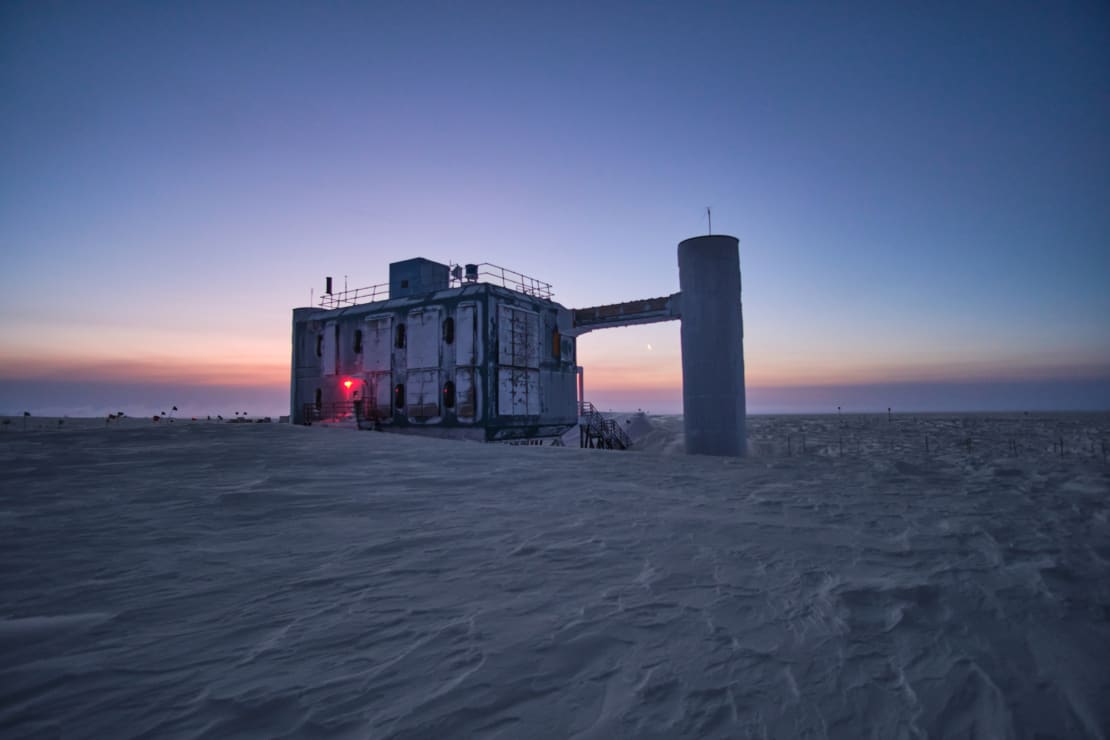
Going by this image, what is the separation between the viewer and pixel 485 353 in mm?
24266

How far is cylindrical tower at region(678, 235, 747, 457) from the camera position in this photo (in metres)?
18.1

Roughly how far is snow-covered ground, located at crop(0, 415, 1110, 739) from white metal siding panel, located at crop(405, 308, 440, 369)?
18.3 m

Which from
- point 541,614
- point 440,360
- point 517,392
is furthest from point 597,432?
point 541,614

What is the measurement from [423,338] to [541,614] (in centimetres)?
2378

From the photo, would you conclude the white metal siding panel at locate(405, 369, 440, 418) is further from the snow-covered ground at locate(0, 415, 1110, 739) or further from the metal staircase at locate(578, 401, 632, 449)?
the snow-covered ground at locate(0, 415, 1110, 739)

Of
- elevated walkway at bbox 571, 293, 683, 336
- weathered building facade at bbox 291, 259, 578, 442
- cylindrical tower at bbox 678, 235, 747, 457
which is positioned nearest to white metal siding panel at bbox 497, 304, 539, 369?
weathered building facade at bbox 291, 259, 578, 442

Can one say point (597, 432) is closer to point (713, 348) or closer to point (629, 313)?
point (629, 313)

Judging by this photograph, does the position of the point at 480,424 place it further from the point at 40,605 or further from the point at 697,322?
the point at 40,605

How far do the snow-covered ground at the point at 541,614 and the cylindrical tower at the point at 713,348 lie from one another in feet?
34.9

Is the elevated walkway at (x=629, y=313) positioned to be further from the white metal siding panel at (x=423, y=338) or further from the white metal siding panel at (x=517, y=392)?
the white metal siding panel at (x=423, y=338)

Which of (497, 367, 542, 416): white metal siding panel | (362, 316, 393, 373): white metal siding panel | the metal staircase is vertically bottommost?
the metal staircase

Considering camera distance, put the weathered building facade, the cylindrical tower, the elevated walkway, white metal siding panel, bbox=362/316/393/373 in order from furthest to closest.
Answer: white metal siding panel, bbox=362/316/393/373 < the weathered building facade < the elevated walkway < the cylindrical tower

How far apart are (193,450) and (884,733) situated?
12.6 metres

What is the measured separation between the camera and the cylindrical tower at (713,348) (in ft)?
59.3
